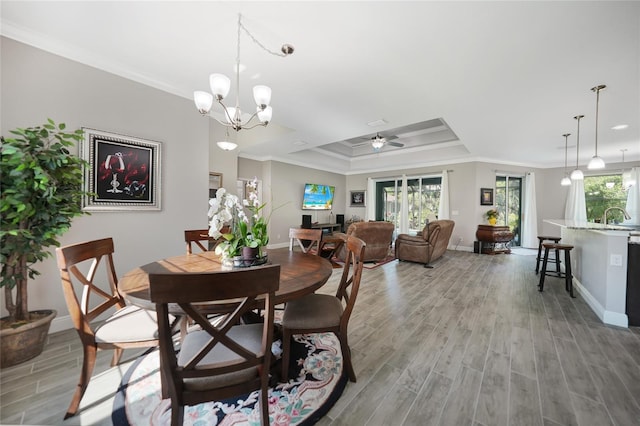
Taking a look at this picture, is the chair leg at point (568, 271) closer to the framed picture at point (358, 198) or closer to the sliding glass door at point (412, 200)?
the sliding glass door at point (412, 200)

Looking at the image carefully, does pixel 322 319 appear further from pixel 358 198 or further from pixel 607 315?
pixel 358 198

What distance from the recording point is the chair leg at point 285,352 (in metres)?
1.50

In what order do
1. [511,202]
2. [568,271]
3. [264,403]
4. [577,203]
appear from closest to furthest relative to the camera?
[264,403] < [568,271] < [577,203] < [511,202]

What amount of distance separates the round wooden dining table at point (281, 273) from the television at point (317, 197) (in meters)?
5.48

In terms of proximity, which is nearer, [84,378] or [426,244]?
[84,378]

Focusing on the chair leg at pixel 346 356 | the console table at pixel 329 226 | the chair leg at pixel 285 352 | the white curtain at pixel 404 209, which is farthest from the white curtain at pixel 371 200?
the chair leg at pixel 285 352

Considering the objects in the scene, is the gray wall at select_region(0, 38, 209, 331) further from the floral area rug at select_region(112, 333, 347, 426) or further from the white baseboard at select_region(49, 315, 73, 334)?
the floral area rug at select_region(112, 333, 347, 426)

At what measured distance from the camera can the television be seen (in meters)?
7.63

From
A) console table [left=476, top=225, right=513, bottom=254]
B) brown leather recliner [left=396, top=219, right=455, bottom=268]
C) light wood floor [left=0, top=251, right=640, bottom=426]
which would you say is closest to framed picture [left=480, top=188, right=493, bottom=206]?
console table [left=476, top=225, right=513, bottom=254]

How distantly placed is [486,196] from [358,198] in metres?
4.08

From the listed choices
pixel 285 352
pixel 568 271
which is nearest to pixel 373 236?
pixel 568 271

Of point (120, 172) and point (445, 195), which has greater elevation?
point (445, 195)

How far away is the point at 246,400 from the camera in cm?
143

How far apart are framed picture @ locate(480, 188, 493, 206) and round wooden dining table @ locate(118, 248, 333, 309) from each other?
6.70m
